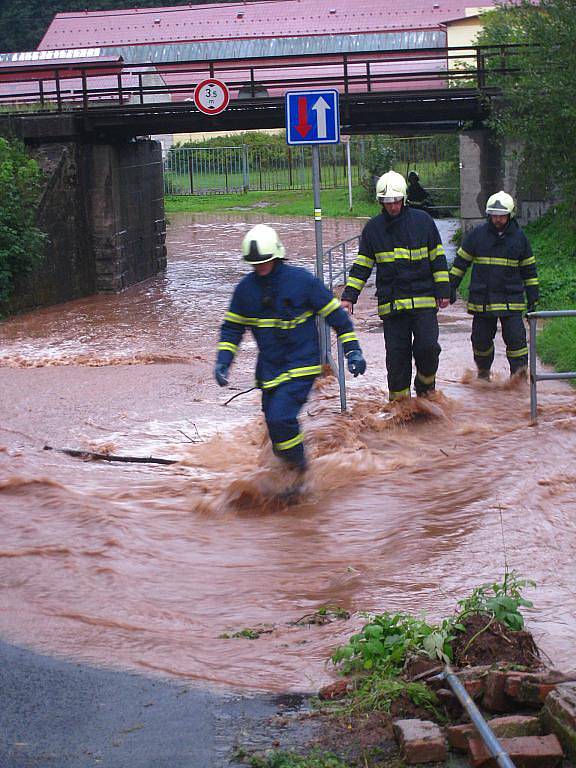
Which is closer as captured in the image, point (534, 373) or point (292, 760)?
point (292, 760)

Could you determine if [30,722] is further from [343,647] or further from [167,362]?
[167,362]

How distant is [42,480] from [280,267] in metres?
2.38

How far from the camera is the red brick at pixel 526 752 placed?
383cm

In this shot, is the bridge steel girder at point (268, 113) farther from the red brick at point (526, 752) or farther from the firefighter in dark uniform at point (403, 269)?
the red brick at point (526, 752)

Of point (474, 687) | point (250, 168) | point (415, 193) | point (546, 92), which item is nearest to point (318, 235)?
point (474, 687)

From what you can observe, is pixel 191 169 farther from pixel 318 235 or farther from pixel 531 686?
pixel 531 686

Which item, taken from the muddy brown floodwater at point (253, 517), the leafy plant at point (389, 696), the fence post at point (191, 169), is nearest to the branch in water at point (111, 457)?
the muddy brown floodwater at point (253, 517)

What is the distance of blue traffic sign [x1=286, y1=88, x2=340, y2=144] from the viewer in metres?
10.9

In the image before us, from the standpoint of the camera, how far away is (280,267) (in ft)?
24.7

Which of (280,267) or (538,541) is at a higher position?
(280,267)

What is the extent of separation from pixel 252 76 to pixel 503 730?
22.0 meters

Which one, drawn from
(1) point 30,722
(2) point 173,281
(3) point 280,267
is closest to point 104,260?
(2) point 173,281

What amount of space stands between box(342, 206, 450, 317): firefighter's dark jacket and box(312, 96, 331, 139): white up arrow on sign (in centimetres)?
164

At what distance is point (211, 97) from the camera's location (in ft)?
76.5
